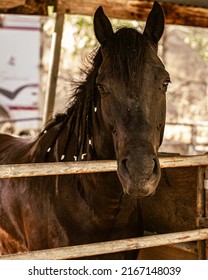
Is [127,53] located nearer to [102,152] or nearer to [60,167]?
[102,152]

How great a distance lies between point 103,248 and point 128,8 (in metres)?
3.18

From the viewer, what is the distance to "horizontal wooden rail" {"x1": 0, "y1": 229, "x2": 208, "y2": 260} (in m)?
2.24

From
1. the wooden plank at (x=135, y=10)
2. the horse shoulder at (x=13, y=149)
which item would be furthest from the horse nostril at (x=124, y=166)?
the wooden plank at (x=135, y=10)

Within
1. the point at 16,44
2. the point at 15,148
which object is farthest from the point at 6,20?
the point at 15,148

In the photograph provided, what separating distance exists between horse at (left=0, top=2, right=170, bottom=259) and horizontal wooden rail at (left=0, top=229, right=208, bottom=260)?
335 millimetres

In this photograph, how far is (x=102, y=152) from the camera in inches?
110

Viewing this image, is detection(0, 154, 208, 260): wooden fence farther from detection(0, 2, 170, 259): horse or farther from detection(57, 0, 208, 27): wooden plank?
detection(57, 0, 208, 27): wooden plank

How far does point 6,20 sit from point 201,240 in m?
10.6

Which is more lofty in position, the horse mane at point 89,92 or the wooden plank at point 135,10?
the wooden plank at point 135,10

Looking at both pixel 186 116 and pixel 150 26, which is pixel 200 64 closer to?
pixel 186 116

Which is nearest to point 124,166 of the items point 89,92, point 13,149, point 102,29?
point 89,92

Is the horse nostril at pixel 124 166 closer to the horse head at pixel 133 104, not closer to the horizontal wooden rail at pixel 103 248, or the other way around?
the horse head at pixel 133 104

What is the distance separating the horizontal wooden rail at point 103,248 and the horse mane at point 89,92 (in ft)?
1.98

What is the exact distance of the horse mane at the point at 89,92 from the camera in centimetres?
253
